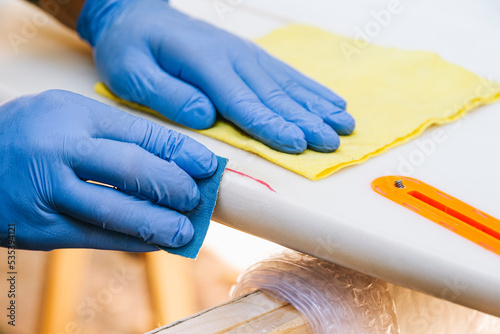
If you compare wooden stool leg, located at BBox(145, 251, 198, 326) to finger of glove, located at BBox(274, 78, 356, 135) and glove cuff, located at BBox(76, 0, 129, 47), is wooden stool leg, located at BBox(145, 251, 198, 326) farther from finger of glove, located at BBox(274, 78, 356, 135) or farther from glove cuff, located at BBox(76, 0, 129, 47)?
finger of glove, located at BBox(274, 78, 356, 135)

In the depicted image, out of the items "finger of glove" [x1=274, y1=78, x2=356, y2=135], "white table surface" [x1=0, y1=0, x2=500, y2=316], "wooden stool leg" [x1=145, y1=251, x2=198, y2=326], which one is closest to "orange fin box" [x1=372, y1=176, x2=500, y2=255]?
"white table surface" [x1=0, y1=0, x2=500, y2=316]

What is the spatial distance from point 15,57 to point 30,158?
0.41 metres

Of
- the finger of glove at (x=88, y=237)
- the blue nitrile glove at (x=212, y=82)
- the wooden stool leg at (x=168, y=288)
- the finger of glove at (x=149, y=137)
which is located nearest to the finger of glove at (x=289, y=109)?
the blue nitrile glove at (x=212, y=82)

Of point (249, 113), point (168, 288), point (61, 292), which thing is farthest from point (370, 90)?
point (61, 292)

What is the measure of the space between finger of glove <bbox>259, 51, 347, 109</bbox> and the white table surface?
12 cm

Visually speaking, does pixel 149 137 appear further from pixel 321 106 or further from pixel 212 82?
pixel 321 106

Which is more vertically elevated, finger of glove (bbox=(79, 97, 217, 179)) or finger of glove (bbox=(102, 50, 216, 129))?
finger of glove (bbox=(102, 50, 216, 129))

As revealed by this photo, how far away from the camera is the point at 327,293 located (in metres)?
0.68

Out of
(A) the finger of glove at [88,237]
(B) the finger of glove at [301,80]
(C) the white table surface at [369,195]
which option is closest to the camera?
(C) the white table surface at [369,195]

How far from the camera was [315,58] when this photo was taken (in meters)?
1.05

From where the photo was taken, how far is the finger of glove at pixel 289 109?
0.73m

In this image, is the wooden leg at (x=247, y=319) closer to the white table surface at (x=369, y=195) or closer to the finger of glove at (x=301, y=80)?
the white table surface at (x=369, y=195)

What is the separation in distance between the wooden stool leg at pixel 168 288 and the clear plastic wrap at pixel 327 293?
79 cm

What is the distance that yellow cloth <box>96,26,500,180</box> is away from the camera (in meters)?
0.74
